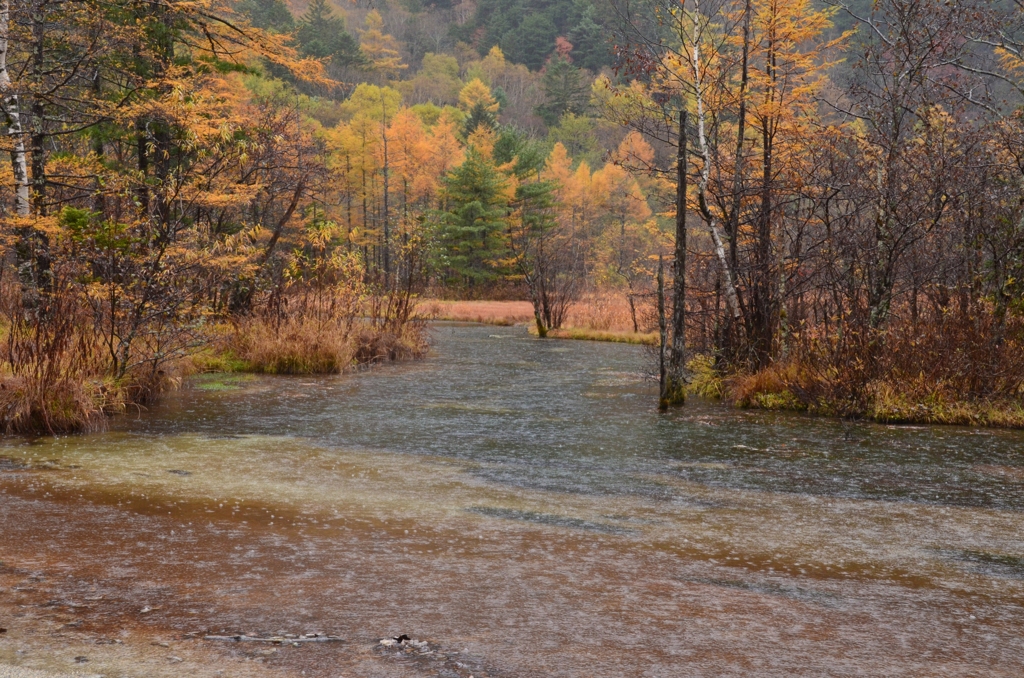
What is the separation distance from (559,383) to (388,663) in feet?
34.7

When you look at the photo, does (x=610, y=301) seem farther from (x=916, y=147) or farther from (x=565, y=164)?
(x=565, y=164)

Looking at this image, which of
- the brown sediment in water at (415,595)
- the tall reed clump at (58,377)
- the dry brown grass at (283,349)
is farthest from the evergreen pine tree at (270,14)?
the brown sediment in water at (415,595)

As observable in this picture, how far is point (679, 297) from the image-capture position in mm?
11297

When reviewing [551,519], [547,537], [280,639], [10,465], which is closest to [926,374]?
[551,519]

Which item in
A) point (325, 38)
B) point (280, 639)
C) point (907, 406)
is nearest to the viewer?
point (280, 639)

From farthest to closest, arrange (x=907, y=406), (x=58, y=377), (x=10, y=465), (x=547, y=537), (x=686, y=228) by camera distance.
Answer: (x=686, y=228) → (x=907, y=406) → (x=58, y=377) → (x=10, y=465) → (x=547, y=537)

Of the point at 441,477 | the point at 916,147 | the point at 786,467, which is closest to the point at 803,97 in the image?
the point at 916,147

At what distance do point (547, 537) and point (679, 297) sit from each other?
6416 mm

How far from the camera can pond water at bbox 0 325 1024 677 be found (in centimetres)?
380

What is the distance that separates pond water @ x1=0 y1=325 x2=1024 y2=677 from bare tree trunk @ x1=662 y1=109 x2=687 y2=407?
1.17 meters

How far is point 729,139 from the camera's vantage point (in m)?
17.4

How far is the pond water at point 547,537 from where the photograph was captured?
3.80m

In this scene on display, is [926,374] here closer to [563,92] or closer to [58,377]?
[58,377]

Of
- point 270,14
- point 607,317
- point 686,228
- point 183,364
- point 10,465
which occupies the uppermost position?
point 270,14
